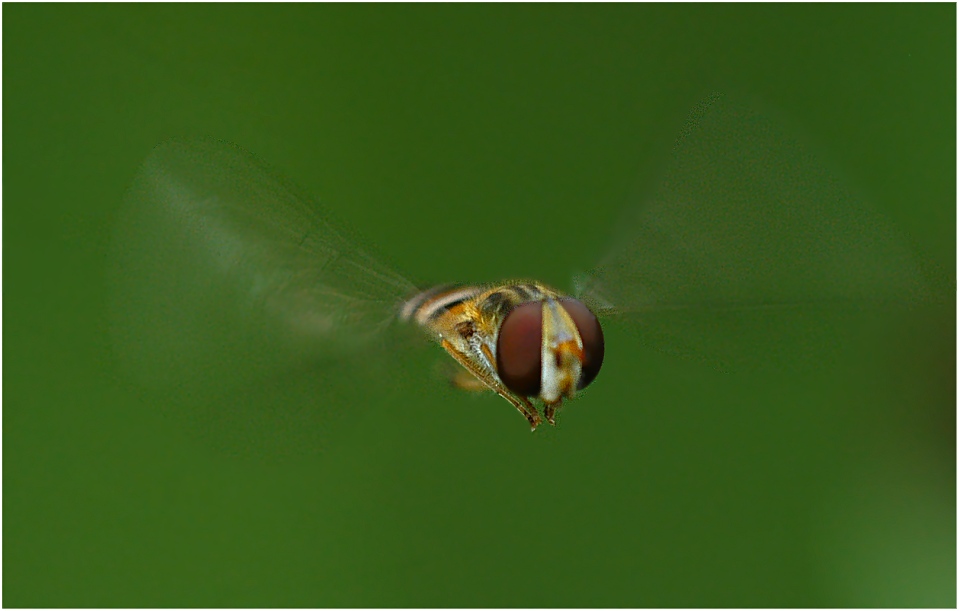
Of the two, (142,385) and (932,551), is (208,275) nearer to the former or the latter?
(142,385)

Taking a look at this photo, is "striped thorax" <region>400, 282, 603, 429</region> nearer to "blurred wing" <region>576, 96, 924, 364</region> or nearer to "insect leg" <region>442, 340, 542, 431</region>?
"insect leg" <region>442, 340, 542, 431</region>

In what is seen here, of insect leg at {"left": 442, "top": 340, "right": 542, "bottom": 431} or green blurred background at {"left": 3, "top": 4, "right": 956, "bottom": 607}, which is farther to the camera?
green blurred background at {"left": 3, "top": 4, "right": 956, "bottom": 607}

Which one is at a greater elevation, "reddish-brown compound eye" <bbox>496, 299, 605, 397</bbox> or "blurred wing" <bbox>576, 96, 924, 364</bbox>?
"blurred wing" <bbox>576, 96, 924, 364</bbox>

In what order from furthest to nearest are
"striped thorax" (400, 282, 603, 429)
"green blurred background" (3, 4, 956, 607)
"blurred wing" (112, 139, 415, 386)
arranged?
"green blurred background" (3, 4, 956, 607) → "blurred wing" (112, 139, 415, 386) → "striped thorax" (400, 282, 603, 429)

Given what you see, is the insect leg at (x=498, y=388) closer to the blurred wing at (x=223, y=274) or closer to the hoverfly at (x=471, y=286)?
the hoverfly at (x=471, y=286)

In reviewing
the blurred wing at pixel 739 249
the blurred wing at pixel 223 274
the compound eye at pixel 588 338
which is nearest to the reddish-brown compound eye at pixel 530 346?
the compound eye at pixel 588 338

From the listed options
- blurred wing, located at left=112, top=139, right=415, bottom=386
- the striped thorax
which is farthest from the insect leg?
blurred wing, located at left=112, top=139, right=415, bottom=386

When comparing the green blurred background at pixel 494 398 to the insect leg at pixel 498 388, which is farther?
the green blurred background at pixel 494 398

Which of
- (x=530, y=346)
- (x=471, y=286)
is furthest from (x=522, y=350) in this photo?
(x=471, y=286)
